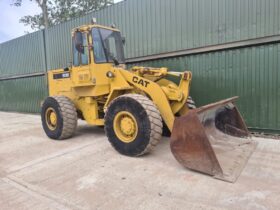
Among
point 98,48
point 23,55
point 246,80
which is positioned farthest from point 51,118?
point 23,55

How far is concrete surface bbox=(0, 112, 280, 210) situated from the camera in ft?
9.17

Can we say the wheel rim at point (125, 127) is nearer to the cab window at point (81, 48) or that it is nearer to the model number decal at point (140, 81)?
the model number decal at point (140, 81)

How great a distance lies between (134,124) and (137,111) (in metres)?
0.28

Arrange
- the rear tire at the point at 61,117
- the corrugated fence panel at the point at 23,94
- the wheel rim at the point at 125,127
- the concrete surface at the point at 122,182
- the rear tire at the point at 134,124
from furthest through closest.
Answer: the corrugated fence panel at the point at 23,94 → the rear tire at the point at 61,117 → the wheel rim at the point at 125,127 → the rear tire at the point at 134,124 → the concrete surface at the point at 122,182

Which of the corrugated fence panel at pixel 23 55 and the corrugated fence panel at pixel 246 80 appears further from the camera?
the corrugated fence panel at pixel 23 55

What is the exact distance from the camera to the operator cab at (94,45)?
518 centimetres

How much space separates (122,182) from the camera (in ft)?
11.0

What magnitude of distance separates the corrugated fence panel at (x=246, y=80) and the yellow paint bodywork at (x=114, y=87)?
1307mm

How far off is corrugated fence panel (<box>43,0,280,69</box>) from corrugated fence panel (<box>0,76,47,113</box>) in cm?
459

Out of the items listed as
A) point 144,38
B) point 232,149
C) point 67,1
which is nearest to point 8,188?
point 232,149

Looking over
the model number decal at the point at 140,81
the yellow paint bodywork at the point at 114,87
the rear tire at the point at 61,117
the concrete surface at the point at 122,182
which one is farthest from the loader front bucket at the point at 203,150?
the rear tire at the point at 61,117

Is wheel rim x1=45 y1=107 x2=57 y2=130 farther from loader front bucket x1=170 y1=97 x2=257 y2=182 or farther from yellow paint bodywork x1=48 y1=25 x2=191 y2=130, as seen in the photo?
loader front bucket x1=170 y1=97 x2=257 y2=182

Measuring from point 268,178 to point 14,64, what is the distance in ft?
43.4

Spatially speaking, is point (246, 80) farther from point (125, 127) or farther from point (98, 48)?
point (98, 48)
